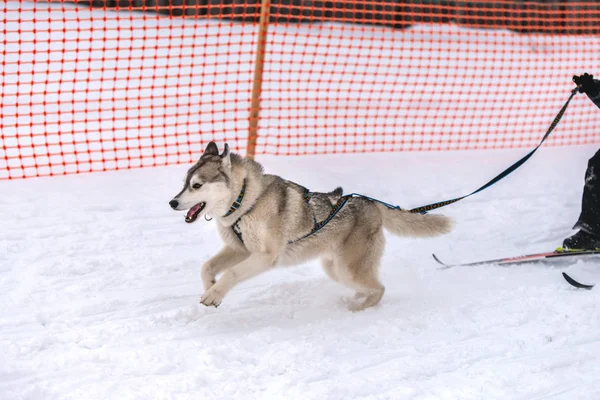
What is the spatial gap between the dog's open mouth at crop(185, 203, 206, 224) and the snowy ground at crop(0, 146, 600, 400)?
26.1 inches

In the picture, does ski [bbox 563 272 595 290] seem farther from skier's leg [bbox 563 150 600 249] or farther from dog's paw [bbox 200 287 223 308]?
dog's paw [bbox 200 287 223 308]

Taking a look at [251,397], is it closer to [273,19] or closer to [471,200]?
[471,200]

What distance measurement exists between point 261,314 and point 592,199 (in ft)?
9.77

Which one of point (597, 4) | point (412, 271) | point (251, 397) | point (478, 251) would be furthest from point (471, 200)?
point (597, 4)

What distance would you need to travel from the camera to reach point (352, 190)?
6.79 metres

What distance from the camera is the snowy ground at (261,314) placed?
356 cm

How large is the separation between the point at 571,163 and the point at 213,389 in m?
6.17

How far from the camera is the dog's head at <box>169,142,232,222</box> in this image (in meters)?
4.11

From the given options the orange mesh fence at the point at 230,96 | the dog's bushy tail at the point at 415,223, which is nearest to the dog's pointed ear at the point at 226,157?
the dog's bushy tail at the point at 415,223

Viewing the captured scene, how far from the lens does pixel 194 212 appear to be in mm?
4148

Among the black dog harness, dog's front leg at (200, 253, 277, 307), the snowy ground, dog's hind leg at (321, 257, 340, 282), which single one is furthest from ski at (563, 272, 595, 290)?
dog's front leg at (200, 253, 277, 307)

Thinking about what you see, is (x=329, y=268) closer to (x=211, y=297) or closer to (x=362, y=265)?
(x=362, y=265)

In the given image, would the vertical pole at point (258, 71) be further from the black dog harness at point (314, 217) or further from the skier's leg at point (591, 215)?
the skier's leg at point (591, 215)

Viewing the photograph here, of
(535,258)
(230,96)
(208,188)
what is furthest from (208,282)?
(230,96)
